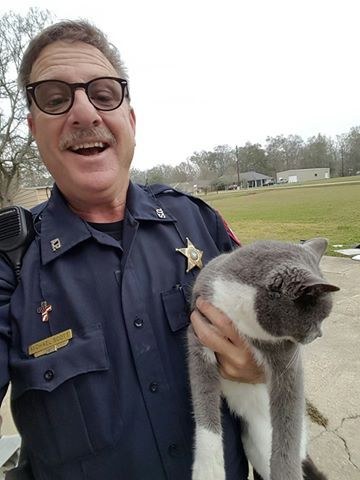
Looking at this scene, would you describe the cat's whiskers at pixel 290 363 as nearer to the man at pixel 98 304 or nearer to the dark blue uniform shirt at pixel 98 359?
the man at pixel 98 304

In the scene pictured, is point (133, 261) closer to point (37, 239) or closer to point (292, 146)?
point (37, 239)

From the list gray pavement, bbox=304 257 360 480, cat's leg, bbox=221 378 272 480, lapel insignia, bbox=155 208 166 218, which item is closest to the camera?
cat's leg, bbox=221 378 272 480

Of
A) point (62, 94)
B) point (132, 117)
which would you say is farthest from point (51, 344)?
point (132, 117)

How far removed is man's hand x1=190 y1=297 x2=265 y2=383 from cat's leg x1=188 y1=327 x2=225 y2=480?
0.22 feet

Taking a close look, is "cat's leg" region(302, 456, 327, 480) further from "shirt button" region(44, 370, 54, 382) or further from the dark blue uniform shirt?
"shirt button" region(44, 370, 54, 382)

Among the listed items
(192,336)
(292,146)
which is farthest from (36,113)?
(292,146)

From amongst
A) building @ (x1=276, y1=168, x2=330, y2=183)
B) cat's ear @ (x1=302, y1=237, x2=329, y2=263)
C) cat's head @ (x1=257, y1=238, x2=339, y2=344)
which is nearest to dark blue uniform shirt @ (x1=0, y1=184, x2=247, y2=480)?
cat's head @ (x1=257, y1=238, x2=339, y2=344)

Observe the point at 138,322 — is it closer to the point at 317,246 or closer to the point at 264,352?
the point at 264,352

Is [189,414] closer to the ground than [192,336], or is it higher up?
closer to the ground

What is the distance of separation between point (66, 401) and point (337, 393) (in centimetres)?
315

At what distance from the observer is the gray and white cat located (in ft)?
5.67

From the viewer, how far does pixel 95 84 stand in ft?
6.19

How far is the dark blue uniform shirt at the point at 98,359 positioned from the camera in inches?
61.6

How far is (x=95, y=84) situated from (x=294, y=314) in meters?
1.52
